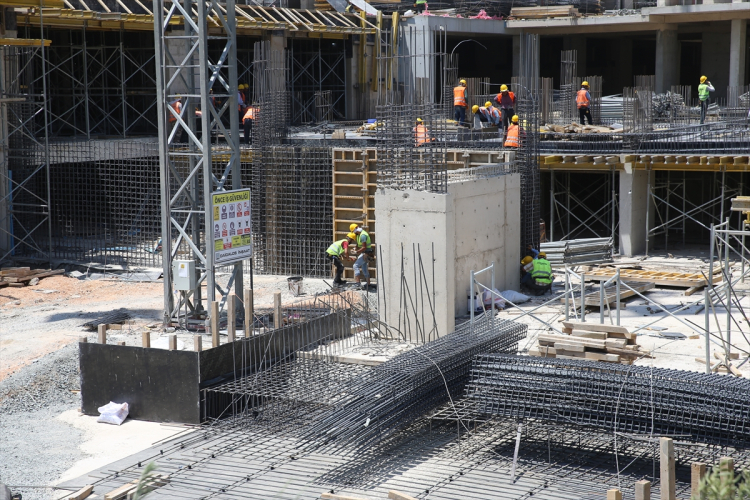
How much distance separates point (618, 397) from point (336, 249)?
11175 mm

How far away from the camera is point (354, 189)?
2292 cm

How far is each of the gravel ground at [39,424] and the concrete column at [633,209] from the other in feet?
48.7

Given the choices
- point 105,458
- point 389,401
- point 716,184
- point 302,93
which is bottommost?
point 105,458

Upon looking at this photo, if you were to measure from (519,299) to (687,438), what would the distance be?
8.77 metres

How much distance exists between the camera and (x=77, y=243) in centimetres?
2631

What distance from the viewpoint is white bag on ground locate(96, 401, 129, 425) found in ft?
43.9

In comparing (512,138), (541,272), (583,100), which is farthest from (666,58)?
(541,272)

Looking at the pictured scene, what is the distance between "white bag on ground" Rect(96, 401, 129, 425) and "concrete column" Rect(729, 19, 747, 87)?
30652mm

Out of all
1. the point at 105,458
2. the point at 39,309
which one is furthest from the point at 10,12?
the point at 105,458

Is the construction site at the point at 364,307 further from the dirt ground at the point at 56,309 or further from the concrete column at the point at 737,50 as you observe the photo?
the concrete column at the point at 737,50

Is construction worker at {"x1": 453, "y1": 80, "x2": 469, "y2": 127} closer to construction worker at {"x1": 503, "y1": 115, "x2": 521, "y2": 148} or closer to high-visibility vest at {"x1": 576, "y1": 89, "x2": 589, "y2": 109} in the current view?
high-visibility vest at {"x1": 576, "y1": 89, "x2": 589, "y2": 109}

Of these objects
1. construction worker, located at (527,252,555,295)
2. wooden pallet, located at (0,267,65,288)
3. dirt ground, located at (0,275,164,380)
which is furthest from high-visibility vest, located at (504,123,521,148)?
wooden pallet, located at (0,267,65,288)

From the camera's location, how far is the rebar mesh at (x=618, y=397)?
35.6 ft

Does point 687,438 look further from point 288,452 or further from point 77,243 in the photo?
point 77,243
